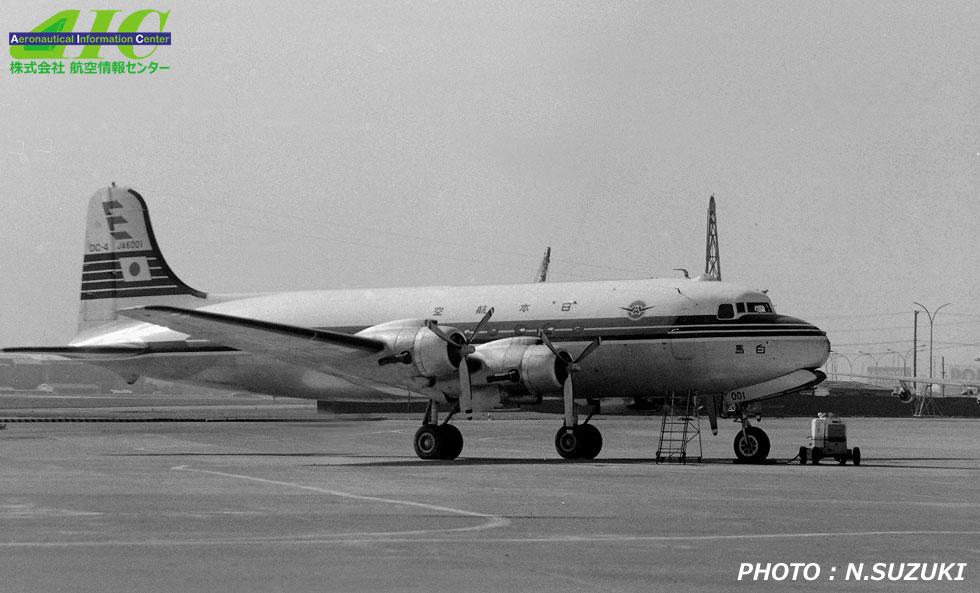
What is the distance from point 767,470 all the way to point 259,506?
10992 millimetres

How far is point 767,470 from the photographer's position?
23.0 metres

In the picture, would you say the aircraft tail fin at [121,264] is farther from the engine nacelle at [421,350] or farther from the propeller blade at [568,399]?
the propeller blade at [568,399]

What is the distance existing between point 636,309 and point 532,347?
2.95 meters

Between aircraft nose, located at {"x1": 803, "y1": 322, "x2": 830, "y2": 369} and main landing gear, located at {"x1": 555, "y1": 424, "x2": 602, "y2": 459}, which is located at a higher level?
aircraft nose, located at {"x1": 803, "y1": 322, "x2": 830, "y2": 369}

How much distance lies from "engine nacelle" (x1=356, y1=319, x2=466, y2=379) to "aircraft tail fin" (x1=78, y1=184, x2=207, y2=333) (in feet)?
37.2

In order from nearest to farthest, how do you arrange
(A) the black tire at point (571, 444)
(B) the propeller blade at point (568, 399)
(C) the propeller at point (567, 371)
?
(C) the propeller at point (567, 371)
(B) the propeller blade at point (568, 399)
(A) the black tire at point (571, 444)

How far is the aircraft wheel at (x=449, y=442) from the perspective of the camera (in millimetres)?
26375

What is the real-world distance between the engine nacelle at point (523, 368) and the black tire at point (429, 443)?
1549 mm

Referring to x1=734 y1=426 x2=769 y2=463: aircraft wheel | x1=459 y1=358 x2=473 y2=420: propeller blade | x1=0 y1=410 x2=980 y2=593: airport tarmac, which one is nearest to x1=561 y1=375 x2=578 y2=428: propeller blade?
x1=0 y1=410 x2=980 y2=593: airport tarmac

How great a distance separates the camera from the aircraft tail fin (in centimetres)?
3641

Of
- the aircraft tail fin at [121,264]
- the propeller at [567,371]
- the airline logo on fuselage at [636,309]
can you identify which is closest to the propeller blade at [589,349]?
the propeller at [567,371]

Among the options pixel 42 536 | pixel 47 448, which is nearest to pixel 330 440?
pixel 47 448

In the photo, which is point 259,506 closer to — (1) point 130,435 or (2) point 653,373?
(2) point 653,373

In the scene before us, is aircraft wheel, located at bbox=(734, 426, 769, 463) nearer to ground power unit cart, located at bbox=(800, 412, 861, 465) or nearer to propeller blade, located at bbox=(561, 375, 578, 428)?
ground power unit cart, located at bbox=(800, 412, 861, 465)
